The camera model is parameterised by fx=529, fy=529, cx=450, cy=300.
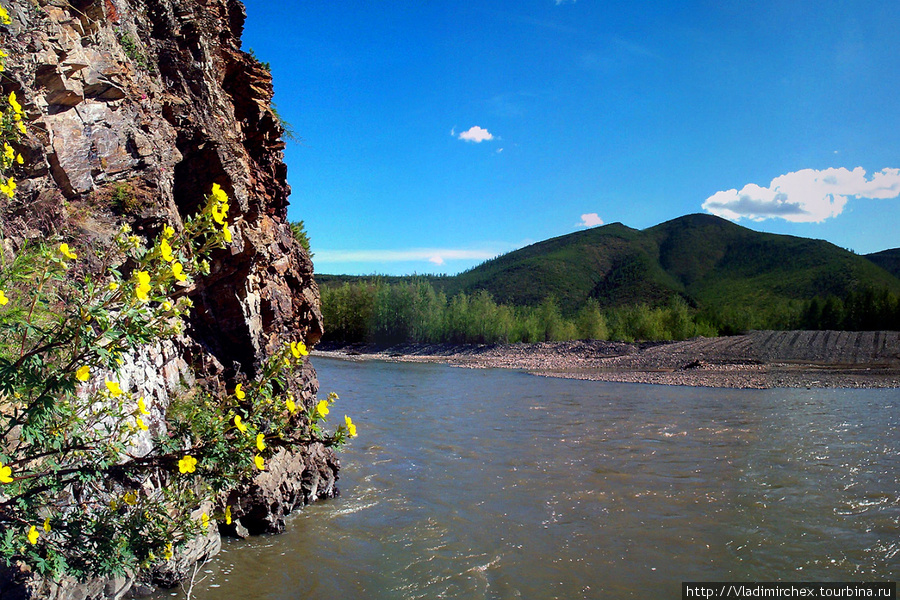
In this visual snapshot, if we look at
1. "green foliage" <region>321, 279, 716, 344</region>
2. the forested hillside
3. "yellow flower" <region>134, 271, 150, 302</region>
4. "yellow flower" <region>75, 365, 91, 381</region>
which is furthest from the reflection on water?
the forested hillside

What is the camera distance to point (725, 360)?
40.9m

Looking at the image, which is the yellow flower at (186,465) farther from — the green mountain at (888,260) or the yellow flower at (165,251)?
the green mountain at (888,260)

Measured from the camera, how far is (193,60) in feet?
26.2

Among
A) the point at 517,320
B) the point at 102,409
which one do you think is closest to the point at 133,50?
the point at 102,409

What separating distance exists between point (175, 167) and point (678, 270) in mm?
174312

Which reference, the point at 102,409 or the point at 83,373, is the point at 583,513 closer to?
the point at 102,409

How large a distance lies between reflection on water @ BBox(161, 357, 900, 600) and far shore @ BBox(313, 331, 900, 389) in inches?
618

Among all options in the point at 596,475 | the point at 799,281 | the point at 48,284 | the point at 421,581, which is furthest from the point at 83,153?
the point at 799,281

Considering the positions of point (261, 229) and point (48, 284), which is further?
point (261, 229)

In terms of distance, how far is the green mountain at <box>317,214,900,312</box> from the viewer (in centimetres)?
11975

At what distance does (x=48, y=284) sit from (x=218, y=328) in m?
2.99

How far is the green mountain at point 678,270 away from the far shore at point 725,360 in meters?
68.2

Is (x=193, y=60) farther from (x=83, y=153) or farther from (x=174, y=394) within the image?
(x=174, y=394)

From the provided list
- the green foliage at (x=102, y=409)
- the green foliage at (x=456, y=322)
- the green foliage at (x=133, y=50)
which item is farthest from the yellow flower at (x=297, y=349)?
the green foliage at (x=456, y=322)
